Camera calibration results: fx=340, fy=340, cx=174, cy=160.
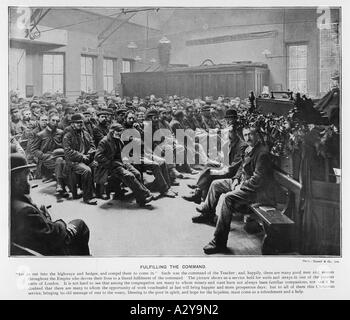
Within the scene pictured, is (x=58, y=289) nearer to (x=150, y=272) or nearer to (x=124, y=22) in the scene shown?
(x=150, y=272)

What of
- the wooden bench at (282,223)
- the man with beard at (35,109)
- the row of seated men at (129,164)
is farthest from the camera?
the man with beard at (35,109)

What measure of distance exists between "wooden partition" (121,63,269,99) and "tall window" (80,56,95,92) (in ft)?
0.89

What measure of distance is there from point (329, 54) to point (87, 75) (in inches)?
79.8

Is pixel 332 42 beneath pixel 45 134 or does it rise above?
above

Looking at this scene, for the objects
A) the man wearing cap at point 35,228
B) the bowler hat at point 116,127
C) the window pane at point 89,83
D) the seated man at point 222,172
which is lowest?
the man wearing cap at point 35,228

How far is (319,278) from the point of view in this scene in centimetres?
266

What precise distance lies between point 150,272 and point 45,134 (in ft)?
4.78

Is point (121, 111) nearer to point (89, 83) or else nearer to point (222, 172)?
point (89, 83)

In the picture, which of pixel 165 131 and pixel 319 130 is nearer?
pixel 319 130

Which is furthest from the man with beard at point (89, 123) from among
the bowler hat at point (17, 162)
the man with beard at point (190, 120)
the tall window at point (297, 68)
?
the tall window at point (297, 68)

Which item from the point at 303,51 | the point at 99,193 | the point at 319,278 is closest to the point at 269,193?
the point at 319,278

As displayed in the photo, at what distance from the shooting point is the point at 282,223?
263 centimetres

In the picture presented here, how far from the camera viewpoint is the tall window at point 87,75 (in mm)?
2926

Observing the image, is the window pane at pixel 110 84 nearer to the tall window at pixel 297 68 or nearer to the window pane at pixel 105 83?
the window pane at pixel 105 83
